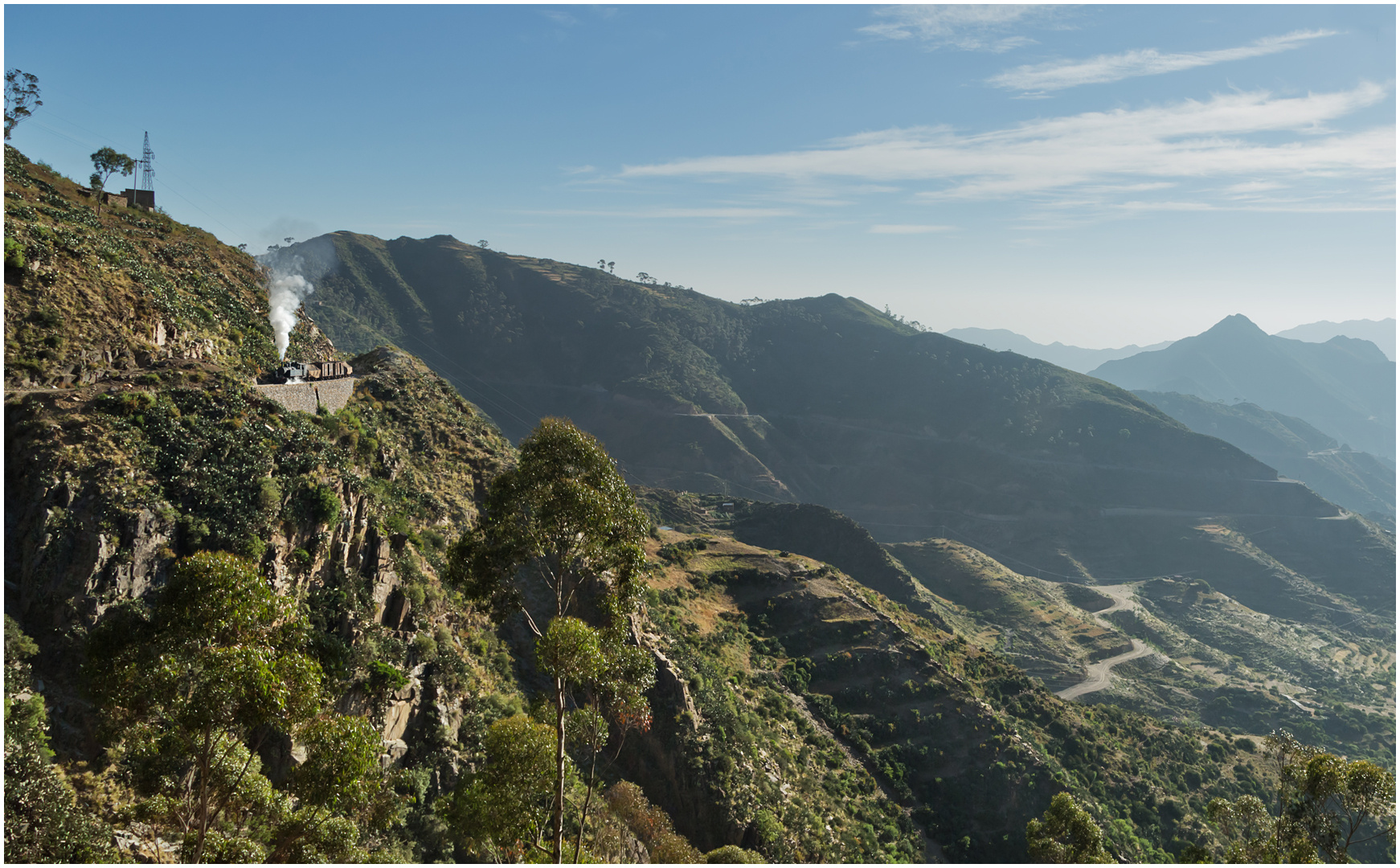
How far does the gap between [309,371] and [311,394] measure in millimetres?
5506

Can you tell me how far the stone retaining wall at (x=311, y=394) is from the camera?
2664 centimetres

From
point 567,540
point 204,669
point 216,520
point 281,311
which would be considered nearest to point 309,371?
point 281,311

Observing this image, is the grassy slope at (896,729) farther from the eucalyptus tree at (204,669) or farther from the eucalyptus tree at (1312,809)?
the eucalyptus tree at (204,669)

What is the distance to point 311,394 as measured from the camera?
96.9ft

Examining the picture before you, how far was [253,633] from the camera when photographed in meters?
9.94

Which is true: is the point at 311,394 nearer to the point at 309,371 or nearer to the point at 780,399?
the point at 309,371

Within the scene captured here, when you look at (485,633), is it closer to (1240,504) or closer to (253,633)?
(253,633)

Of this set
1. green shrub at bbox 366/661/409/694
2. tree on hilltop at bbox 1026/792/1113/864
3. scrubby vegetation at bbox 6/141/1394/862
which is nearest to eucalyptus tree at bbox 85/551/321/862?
scrubby vegetation at bbox 6/141/1394/862

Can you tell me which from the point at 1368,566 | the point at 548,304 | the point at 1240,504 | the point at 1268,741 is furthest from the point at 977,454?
the point at 1268,741

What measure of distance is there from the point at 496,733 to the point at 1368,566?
156 m

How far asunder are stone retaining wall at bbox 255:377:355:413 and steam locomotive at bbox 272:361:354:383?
104cm

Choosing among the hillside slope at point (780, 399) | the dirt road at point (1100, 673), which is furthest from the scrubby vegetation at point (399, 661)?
the hillside slope at point (780, 399)

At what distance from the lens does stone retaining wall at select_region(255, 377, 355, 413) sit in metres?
26.6

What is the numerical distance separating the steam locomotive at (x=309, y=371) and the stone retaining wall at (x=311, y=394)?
1.04 m
